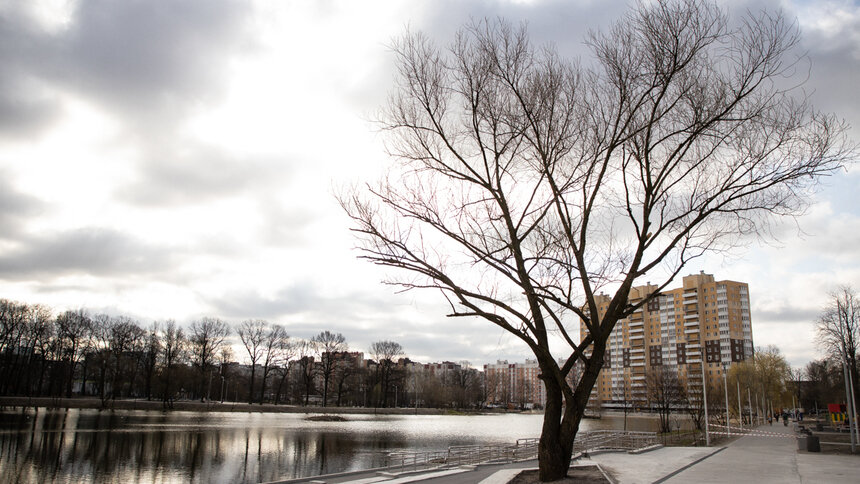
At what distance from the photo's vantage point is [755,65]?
11.0 metres

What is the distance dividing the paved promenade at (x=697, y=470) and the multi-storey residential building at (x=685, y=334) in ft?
264

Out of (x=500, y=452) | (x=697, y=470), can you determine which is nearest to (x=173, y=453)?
(x=500, y=452)

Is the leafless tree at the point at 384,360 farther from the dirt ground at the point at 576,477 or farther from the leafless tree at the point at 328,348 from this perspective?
the dirt ground at the point at 576,477

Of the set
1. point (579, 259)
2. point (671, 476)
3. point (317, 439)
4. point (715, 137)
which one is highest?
point (715, 137)

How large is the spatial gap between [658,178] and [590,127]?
1946 millimetres

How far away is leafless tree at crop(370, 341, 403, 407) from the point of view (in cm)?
10531

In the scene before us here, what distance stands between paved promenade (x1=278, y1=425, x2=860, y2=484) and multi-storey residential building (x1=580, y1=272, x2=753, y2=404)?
80610mm

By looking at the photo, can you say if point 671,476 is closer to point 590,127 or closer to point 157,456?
point 590,127

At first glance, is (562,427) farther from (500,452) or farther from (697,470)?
(500,452)

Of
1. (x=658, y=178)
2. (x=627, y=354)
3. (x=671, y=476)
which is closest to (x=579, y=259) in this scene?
(x=658, y=178)

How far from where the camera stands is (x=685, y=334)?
114688 mm

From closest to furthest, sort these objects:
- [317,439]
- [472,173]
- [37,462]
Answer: [472,173], [37,462], [317,439]

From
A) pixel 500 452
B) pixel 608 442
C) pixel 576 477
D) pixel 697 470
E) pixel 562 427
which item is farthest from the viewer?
pixel 608 442

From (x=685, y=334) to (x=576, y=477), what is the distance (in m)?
115
